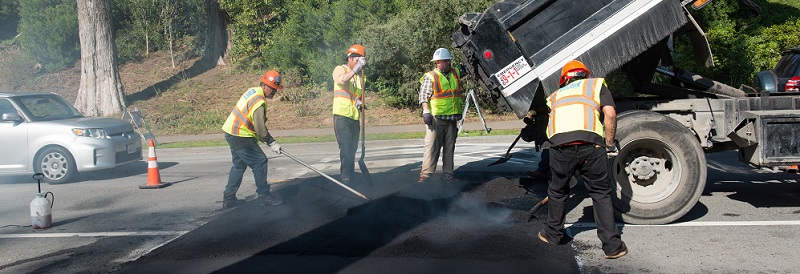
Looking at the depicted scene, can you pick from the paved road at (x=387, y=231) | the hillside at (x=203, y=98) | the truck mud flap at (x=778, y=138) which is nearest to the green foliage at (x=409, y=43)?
the hillside at (x=203, y=98)

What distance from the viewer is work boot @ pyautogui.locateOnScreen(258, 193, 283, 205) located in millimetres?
8031

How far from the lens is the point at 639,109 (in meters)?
7.06

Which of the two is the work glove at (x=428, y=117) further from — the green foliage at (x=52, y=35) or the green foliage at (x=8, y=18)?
the green foliage at (x=8, y=18)

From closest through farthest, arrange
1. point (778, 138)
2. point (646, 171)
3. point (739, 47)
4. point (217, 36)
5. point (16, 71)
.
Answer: point (778, 138), point (646, 171), point (739, 47), point (217, 36), point (16, 71)

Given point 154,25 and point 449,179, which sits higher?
point 154,25

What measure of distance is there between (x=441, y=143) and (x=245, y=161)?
8.12ft

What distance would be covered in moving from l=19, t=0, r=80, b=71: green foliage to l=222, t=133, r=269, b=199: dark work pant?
79.5 feet

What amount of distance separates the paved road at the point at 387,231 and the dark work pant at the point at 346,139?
0.31 m

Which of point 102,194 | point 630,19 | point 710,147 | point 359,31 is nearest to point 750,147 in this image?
point 710,147

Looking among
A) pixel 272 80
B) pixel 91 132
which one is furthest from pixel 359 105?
pixel 91 132

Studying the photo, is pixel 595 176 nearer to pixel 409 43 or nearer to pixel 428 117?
pixel 428 117

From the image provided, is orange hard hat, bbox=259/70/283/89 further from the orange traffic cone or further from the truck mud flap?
the truck mud flap

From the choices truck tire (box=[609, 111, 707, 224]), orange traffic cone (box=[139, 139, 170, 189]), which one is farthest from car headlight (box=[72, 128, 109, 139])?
truck tire (box=[609, 111, 707, 224])

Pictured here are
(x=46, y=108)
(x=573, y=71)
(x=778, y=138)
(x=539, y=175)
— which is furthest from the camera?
(x=46, y=108)
